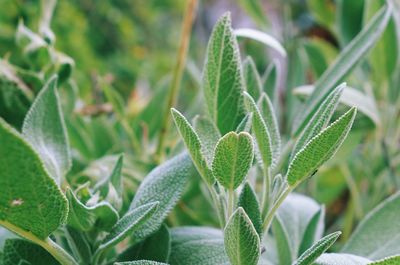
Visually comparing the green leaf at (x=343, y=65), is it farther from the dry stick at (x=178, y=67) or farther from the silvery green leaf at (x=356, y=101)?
the dry stick at (x=178, y=67)

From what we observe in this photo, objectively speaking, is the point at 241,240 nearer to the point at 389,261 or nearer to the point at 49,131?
the point at 389,261

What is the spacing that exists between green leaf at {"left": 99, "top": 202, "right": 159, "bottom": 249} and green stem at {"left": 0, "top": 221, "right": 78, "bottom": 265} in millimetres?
24

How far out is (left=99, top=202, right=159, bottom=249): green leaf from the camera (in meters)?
A: 0.32

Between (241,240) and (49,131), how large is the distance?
0.19m

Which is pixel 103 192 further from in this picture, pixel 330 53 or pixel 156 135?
pixel 330 53

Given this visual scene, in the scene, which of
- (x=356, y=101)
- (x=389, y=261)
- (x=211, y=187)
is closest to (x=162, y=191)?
(x=211, y=187)

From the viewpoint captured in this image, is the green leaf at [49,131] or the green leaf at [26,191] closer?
the green leaf at [26,191]

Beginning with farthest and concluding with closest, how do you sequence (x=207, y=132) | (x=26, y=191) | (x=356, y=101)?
(x=356, y=101) < (x=207, y=132) < (x=26, y=191)

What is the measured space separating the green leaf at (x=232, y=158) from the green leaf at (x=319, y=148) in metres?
0.03

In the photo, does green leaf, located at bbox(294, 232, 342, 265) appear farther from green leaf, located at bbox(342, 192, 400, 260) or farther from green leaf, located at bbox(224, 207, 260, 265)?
green leaf, located at bbox(342, 192, 400, 260)

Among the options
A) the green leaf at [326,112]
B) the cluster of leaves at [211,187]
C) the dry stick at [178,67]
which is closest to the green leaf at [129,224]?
the cluster of leaves at [211,187]

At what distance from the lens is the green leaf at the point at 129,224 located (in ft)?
1.05

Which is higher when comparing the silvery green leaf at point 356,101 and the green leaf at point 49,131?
the silvery green leaf at point 356,101

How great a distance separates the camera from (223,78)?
0.38 meters
